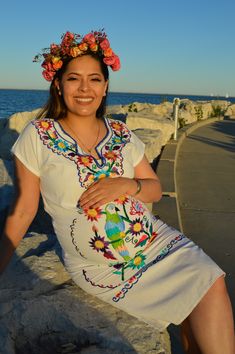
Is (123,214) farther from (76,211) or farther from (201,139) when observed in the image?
(201,139)

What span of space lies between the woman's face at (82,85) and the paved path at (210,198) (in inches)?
70.2

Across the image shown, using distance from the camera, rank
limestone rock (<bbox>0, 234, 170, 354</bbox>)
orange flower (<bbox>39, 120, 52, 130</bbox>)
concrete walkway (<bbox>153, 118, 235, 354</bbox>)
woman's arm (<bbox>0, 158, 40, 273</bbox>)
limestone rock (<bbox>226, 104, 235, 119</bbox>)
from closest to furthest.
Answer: limestone rock (<bbox>0, 234, 170, 354</bbox>), woman's arm (<bbox>0, 158, 40, 273</bbox>), orange flower (<bbox>39, 120, 52, 130</bbox>), concrete walkway (<bbox>153, 118, 235, 354</bbox>), limestone rock (<bbox>226, 104, 235, 119</bbox>)

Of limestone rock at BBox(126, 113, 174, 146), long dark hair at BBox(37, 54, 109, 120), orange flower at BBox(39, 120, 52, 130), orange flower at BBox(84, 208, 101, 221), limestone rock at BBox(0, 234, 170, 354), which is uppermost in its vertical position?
long dark hair at BBox(37, 54, 109, 120)

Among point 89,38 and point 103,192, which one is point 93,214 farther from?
point 89,38

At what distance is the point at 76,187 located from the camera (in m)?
2.23

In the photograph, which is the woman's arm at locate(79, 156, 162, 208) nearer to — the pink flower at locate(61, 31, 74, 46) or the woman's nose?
the woman's nose

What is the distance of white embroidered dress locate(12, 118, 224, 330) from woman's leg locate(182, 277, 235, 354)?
0.04 m

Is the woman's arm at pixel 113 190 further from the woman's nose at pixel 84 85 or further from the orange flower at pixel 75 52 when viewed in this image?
the orange flower at pixel 75 52

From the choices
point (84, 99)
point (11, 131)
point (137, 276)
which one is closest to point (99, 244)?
point (137, 276)

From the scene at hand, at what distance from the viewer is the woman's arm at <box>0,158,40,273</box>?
2.26 m

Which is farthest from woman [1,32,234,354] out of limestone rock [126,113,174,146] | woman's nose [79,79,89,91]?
limestone rock [126,113,174,146]

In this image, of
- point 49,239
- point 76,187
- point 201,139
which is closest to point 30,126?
point 76,187

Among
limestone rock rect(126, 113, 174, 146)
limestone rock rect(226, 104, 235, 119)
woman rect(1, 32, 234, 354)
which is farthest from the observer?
limestone rock rect(226, 104, 235, 119)

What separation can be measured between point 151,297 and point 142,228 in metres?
0.36
